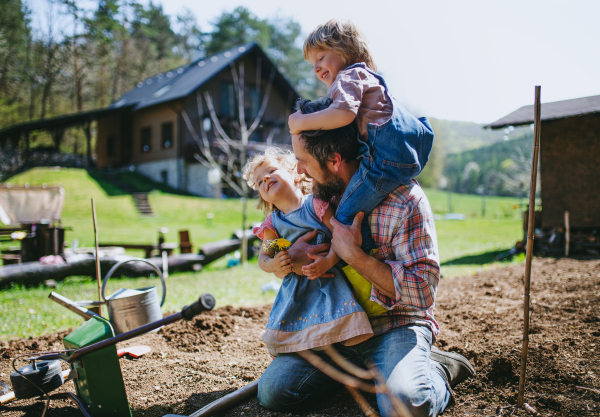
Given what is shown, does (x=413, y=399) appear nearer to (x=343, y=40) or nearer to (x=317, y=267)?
(x=317, y=267)

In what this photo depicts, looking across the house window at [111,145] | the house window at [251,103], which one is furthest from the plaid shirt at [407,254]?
the house window at [111,145]

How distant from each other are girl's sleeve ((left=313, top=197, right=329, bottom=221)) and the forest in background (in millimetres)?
23952

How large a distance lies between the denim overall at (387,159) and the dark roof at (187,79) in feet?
64.8

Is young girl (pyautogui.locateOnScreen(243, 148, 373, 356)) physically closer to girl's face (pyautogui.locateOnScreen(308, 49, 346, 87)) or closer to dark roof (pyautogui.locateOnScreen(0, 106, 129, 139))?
girl's face (pyautogui.locateOnScreen(308, 49, 346, 87))

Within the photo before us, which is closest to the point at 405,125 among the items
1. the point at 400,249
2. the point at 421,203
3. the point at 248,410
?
the point at 421,203

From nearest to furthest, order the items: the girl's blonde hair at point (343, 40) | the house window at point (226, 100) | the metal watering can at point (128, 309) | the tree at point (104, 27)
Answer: the girl's blonde hair at point (343, 40) → the metal watering can at point (128, 309) → the house window at point (226, 100) → the tree at point (104, 27)

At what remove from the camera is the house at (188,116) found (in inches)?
853

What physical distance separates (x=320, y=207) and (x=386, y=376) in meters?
0.89

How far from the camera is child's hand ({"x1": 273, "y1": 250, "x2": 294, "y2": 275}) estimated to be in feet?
7.01

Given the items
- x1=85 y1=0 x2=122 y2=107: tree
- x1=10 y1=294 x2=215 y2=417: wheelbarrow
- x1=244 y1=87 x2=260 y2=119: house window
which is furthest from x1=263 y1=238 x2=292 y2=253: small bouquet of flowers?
x1=85 y1=0 x2=122 y2=107: tree

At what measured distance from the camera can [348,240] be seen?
1.99 meters

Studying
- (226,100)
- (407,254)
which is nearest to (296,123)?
(407,254)

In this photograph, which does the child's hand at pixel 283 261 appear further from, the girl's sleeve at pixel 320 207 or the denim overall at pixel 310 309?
the girl's sleeve at pixel 320 207

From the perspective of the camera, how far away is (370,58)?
230cm
